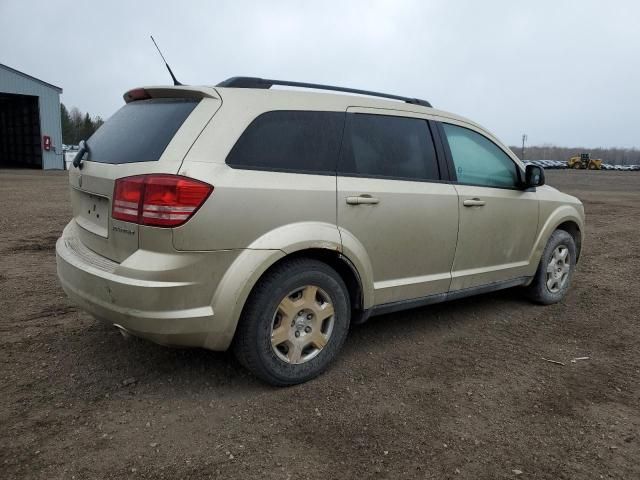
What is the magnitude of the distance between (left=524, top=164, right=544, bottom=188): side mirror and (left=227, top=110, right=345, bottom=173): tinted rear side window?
195 cm

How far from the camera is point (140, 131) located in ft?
10.2

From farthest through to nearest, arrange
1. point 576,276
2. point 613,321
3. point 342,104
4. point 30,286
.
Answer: point 576,276 < point 30,286 < point 613,321 < point 342,104

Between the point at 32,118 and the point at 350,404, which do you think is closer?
the point at 350,404

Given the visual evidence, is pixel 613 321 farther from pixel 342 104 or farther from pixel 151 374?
pixel 151 374

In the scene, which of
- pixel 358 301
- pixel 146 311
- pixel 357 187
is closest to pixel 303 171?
pixel 357 187

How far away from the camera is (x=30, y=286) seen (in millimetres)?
5145

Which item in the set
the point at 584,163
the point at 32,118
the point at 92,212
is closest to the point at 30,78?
the point at 32,118

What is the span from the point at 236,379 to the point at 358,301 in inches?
36.1

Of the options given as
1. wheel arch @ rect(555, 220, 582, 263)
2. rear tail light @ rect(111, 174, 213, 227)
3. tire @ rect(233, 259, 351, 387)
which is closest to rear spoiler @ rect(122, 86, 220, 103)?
rear tail light @ rect(111, 174, 213, 227)

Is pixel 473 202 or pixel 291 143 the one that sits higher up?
pixel 291 143

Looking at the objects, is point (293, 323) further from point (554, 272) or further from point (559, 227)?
point (559, 227)

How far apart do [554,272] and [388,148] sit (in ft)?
7.93

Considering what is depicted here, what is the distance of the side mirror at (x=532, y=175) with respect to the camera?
4523mm

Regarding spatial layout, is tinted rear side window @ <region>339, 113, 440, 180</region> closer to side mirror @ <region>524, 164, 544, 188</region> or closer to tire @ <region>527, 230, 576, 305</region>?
side mirror @ <region>524, 164, 544, 188</region>
